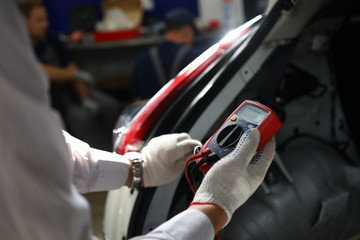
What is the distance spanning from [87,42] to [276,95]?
3.53 meters

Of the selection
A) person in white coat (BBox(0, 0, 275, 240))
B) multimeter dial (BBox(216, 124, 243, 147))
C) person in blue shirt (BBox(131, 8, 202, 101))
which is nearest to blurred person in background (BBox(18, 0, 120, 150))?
person in blue shirt (BBox(131, 8, 202, 101))

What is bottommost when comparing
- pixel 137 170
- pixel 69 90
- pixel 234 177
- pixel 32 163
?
pixel 69 90

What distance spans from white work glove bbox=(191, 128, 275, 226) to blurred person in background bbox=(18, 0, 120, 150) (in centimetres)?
185

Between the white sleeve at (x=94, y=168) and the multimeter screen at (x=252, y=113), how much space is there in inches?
17.3

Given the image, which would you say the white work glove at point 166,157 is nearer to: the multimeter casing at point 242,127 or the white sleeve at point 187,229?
the multimeter casing at point 242,127

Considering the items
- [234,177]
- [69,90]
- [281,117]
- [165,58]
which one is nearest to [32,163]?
[234,177]

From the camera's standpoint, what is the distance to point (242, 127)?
0.99m

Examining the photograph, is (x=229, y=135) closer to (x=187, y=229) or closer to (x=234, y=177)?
(x=234, y=177)

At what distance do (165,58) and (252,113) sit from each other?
124 cm

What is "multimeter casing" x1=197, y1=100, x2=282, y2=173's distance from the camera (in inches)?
38.1

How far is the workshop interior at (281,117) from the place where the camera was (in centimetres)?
121

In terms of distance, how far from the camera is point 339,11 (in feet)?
4.40

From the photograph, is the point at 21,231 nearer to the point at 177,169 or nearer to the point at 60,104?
the point at 177,169

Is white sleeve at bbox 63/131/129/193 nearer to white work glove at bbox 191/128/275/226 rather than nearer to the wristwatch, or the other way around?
the wristwatch
